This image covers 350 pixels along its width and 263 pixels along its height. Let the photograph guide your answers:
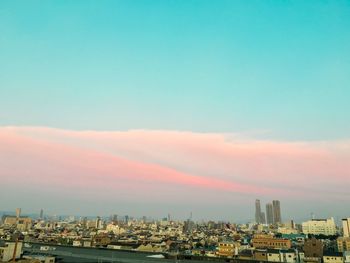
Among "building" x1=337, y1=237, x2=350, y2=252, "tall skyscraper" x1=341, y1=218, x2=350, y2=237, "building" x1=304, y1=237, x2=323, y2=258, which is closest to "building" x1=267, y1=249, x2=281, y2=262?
"building" x1=304, y1=237, x2=323, y2=258

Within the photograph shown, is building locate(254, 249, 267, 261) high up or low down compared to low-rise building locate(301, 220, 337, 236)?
down

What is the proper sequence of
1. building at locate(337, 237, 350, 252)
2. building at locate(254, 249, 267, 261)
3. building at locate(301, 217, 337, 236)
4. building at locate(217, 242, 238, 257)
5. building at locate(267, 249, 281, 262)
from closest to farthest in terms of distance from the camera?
1. building at locate(267, 249, 281, 262)
2. building at locate(254, 249, 267, 261)
3. building at locate(217, 242, 238, 257)
4. building at locate(337, 237, 350, 252)
5. building at locate(301, 217, 337, 236)

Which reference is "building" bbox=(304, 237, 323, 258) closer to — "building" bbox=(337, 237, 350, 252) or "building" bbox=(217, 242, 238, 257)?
"building" bbox=(337, 237, 350, 252)

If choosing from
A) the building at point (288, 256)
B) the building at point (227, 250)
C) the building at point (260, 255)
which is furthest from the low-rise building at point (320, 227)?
the building at point (260, 255)

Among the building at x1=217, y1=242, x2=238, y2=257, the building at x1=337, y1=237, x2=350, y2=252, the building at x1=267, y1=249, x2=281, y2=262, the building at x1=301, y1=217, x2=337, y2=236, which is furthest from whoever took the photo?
the building at x1=301, y1=217, x2=337, y2=236

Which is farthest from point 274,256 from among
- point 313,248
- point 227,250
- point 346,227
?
point 346,227

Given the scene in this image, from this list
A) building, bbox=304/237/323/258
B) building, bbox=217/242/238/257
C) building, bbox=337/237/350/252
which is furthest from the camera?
building, bbox=337/237/350/252

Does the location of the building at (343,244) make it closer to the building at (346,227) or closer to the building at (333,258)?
the building at (333,258)

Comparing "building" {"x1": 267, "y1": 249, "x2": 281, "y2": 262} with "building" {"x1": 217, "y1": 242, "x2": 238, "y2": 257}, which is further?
"building" {"x1": 217, "y1": 242, "x2": 238, "y2": 257}

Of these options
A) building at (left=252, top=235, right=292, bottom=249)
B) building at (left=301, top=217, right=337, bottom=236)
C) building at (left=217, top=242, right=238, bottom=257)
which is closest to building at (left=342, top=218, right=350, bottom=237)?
building at (left=301, top=217, right=337, bottom=236)

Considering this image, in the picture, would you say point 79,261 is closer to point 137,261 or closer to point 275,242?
point 137,261

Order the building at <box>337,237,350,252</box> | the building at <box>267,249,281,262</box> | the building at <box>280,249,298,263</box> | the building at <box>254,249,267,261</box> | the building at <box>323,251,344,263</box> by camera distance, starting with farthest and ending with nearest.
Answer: the building at <box>337,237,350,252</box> < the building at <box>254,249,267,261</box> < the building at <box>267,249,281,262</box> < the building at <box>280,249,298,263</box> < the building at <box>323,251,344,263</box>

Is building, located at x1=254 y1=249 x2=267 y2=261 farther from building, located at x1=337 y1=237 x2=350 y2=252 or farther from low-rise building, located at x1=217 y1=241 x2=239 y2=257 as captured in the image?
building, located at x1=337 y1=237 x2=350 y2=252

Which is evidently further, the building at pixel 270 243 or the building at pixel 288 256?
the building at pixel 270 243
